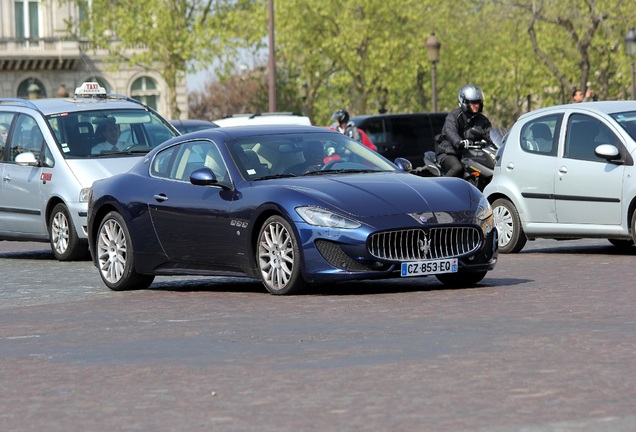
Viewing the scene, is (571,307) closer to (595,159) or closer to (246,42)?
(595,159)

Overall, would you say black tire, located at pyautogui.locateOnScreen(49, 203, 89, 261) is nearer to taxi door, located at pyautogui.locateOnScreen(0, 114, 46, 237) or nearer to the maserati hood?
taxi door, located at pyautogui.locateOnScreen(0, 114, 46, 237)

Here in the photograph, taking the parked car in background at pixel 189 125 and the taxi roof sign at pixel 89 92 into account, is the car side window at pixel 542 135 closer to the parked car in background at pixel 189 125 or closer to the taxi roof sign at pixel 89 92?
the taxi roof sign at pixel 89 92

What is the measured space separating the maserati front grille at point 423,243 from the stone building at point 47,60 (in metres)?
76.1

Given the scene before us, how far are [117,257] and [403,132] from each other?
22.8 metres

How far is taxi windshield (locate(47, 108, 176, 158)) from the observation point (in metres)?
19.1

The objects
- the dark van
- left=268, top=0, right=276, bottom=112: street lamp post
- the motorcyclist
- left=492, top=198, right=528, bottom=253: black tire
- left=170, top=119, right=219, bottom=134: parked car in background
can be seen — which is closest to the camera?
left=492, top=198, right=528, bottom=253: black tire

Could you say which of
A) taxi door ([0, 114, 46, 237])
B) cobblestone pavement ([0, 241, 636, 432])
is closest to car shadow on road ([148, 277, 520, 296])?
cobblestone pavement ([0, 241, 636, 432])

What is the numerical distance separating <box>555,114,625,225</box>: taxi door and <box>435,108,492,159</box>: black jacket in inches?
125

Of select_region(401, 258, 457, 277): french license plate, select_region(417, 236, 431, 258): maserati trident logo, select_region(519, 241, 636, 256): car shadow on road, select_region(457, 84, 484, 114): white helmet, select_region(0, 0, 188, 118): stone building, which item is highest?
select_region(0, 0, 188, 118): stone building

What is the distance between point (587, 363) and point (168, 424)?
7.73 ft

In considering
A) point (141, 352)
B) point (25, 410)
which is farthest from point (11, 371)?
point (25, 410)

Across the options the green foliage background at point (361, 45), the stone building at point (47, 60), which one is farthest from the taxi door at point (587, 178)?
the stone building at point (47, 60)

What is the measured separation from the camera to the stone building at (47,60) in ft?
290

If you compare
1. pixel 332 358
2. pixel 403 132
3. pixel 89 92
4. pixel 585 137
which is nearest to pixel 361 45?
pixel 403 132
